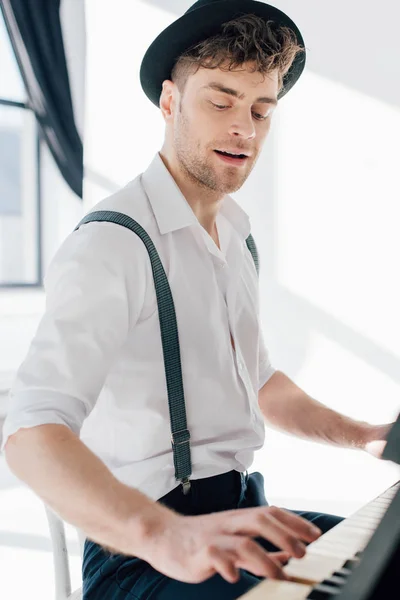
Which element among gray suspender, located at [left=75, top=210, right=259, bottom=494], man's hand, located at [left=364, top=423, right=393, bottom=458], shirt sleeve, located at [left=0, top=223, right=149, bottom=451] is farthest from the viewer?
man's hand, located at [left=364, top=423, right=393, bottom=458]

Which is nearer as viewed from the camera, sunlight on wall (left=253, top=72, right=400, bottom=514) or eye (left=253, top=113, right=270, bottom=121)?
eye (left=253, top=113, right=270, bottom=121)

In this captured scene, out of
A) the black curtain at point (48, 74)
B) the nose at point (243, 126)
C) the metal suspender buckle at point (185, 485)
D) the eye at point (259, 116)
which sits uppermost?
the black curtain at point (48, 74)

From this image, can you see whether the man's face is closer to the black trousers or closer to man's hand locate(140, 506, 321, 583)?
the black trousers

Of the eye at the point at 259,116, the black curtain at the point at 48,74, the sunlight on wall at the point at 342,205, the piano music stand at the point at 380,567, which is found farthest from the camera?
the black curtain at the point at 48,74

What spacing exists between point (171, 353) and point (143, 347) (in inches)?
2.0

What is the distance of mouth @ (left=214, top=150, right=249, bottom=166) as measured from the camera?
1455 millimetres

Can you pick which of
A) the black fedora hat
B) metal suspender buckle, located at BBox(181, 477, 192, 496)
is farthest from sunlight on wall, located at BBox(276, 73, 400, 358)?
metal suspender buckle, located at BBox(181, 477, 192, 496)

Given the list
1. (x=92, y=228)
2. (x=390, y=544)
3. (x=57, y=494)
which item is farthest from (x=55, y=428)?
(x=390, y=544)

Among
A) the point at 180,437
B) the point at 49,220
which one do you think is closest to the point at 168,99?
the point at 180,437

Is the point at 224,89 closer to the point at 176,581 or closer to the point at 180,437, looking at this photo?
the point at 180,437

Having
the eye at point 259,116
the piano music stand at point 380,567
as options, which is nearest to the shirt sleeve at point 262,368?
the eye at point 259,116

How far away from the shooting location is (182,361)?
1304 mm

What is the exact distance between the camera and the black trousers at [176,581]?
1.06 metres

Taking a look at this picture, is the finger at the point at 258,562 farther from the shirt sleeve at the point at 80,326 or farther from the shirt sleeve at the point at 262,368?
the shirt sleeve at the point at 262,368
